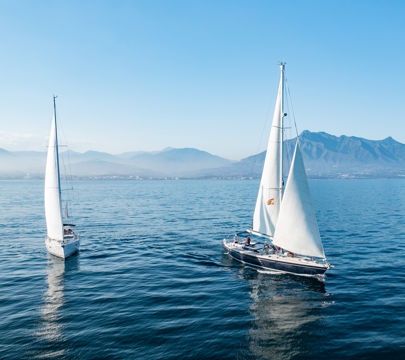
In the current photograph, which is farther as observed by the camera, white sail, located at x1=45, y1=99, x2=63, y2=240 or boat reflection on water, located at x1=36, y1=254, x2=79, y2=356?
white sail, located at x1=45, y1=99, x2=63, y2=240

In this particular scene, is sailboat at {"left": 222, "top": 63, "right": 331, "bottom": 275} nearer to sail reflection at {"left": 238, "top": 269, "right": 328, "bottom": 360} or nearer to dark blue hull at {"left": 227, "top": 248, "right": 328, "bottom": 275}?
dark blue hull at {"left": 227, "top": 248, "right": 328, "bottom": 275}

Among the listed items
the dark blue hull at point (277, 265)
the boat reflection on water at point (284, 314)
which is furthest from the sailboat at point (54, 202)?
the boat reflection on water at point (284, 314)

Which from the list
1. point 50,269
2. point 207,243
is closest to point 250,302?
point 207,243

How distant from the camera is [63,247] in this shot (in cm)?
3597

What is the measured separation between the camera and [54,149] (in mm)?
36531

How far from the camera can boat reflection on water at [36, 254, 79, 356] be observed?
715 inches

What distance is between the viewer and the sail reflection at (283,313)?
58.6 feet

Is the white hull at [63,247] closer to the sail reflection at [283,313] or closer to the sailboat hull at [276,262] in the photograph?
the sailboat hull at [276,262]

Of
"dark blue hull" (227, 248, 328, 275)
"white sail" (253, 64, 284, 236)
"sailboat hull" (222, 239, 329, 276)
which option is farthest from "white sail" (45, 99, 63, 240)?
"white sail" (253, 64, 284, 236)

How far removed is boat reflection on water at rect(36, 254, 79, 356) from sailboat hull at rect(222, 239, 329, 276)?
765 inches

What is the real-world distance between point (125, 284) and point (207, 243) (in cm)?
1860

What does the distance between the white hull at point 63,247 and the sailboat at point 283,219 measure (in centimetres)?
2150

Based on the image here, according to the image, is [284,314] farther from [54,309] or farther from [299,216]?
[54,309]

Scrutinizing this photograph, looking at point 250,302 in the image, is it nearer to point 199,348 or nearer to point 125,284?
point 199,348
